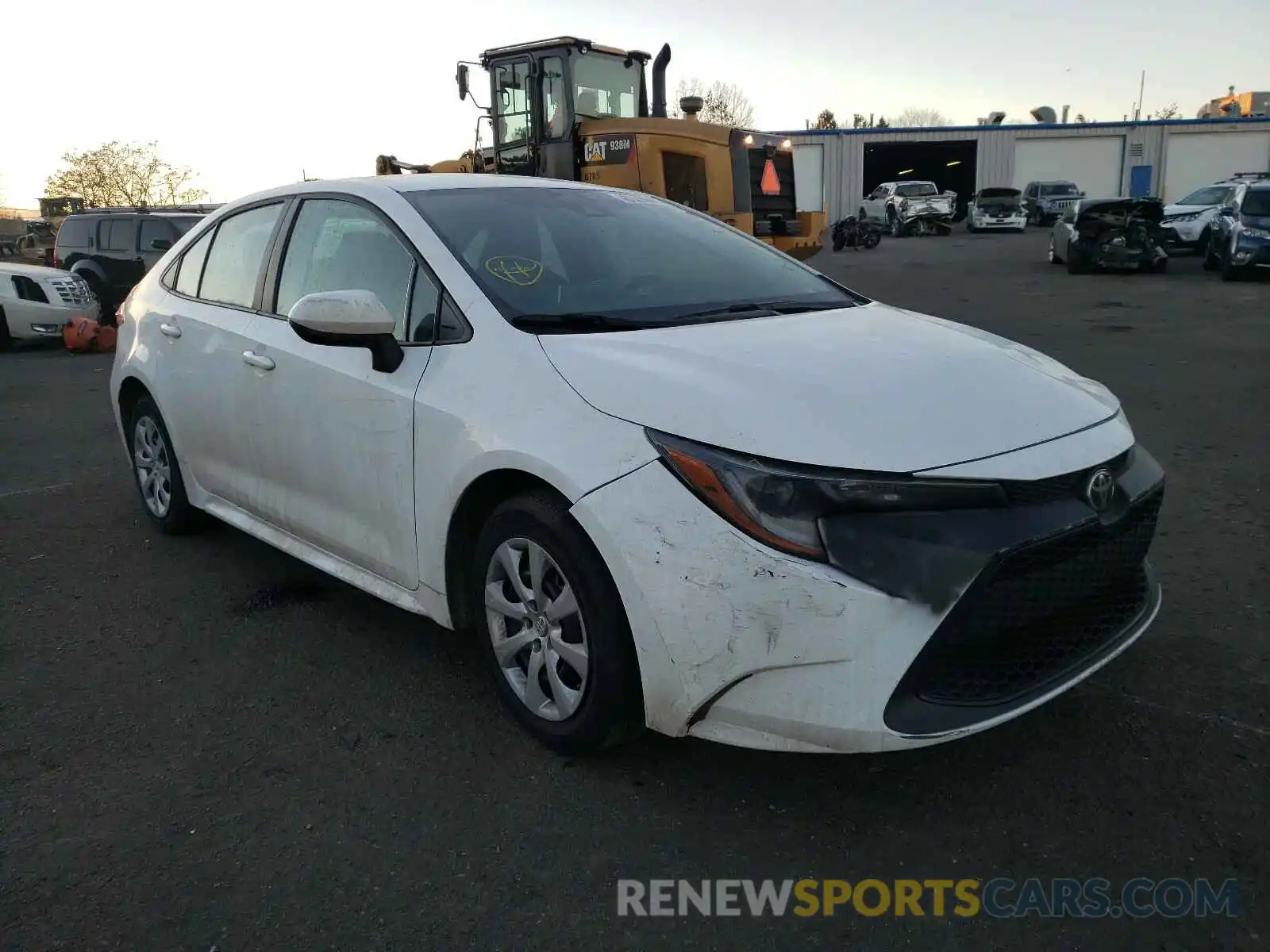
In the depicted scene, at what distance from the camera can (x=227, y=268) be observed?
14.1ft

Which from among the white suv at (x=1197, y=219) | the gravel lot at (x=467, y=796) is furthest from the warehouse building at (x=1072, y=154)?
the gravel lot at (x=467, y=796)

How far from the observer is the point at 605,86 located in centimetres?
1317

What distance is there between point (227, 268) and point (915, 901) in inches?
143

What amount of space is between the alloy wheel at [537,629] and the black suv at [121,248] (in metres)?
13.3

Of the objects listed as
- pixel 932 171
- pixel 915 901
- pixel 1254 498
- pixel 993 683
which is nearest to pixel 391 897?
pixel 915 901

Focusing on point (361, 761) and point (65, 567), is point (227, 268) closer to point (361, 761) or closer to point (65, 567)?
point (65, 567)

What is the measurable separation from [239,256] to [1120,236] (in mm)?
18788

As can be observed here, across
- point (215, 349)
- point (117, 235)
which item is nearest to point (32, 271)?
point (117, 235)

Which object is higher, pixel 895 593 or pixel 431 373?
pixel 431 373

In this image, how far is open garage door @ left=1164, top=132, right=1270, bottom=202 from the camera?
4559cm

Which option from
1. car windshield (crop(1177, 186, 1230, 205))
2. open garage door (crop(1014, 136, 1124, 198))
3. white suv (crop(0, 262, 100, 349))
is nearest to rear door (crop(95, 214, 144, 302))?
white suv (crop(0, 262, 100, 349))

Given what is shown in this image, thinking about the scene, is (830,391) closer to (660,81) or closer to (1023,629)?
(1023,629)

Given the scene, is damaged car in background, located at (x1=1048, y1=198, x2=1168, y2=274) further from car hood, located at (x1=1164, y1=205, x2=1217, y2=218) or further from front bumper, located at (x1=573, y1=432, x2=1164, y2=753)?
front bumper, located at (x1=573, y1=432, x2=1164, y2=753)

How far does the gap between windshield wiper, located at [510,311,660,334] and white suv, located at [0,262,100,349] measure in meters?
12.9
